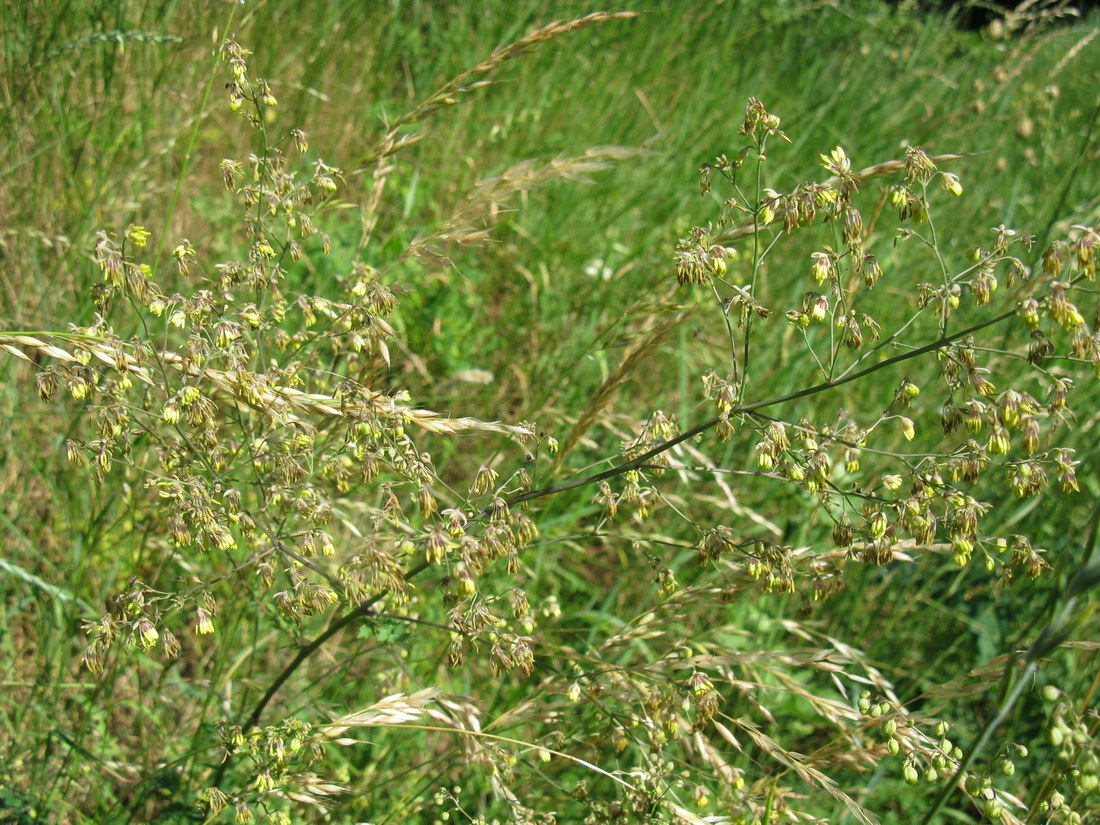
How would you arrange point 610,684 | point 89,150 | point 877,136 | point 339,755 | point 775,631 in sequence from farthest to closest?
point 877,136, point 89,150, point 775,631, point 339,755, point 610,684

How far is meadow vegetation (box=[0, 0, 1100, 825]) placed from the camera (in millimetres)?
1497

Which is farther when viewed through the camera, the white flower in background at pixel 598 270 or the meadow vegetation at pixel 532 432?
the white flower in background at pixel 598 270

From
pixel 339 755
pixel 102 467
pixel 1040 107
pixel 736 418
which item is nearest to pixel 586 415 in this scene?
pixel 736 418

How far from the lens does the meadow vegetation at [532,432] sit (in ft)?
4.91

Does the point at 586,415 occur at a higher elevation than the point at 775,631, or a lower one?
higher

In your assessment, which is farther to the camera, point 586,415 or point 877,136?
point 877,136

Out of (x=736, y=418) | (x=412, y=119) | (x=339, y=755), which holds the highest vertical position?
(x=412, y=119)

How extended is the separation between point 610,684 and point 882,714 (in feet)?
1.70

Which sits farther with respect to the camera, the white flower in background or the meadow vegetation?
the white flower in background

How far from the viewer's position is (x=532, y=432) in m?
1.56

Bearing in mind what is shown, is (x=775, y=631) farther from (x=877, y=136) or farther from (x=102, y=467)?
(x=877, y=136)

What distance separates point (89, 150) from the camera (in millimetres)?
3318

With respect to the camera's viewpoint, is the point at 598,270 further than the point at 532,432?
Yes

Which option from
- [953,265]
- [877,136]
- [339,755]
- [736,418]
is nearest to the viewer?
[736,418]
